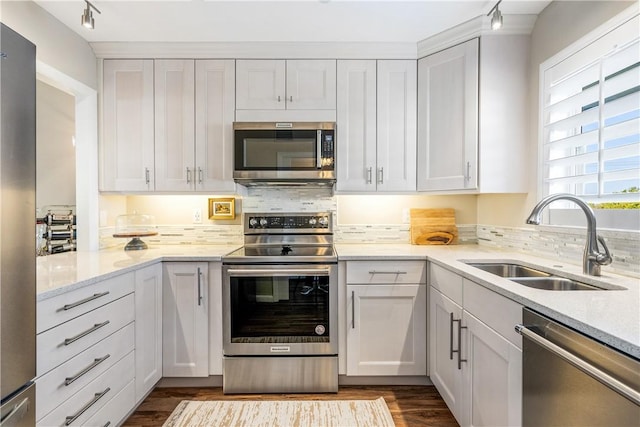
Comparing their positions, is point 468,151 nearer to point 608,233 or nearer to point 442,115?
point 442,115

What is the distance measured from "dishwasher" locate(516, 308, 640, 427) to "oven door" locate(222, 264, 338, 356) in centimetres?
117

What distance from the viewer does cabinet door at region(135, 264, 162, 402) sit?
6.07 feet

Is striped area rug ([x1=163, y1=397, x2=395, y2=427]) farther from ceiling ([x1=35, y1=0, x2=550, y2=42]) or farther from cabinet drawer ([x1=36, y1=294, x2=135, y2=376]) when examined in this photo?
ceiling ([x1=35, y1=0, x2=550, y2=42])

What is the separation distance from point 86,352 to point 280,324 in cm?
100

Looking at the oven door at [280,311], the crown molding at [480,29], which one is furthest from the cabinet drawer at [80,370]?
the crown molding at [480,29]

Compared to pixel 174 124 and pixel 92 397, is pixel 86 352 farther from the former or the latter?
pixel 174 124

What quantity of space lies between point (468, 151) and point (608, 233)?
88 cm

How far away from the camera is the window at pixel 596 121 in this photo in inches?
55.3

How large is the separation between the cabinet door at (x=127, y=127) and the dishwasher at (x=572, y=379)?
239cm

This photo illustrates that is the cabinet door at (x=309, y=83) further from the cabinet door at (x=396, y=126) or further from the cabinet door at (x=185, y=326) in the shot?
the cabinet door at (x=185, y=326)

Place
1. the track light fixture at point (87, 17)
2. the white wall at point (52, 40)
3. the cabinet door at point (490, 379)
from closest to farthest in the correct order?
the cabinet door at point (490, 379) < the white wall at point (52, 40) < the track light fixture at point (87, 17)

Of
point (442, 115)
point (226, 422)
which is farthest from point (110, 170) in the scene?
point (442, 115)

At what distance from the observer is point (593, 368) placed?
0.82 metres

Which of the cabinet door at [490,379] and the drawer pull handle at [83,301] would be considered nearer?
the cabinet door at [490,379]
